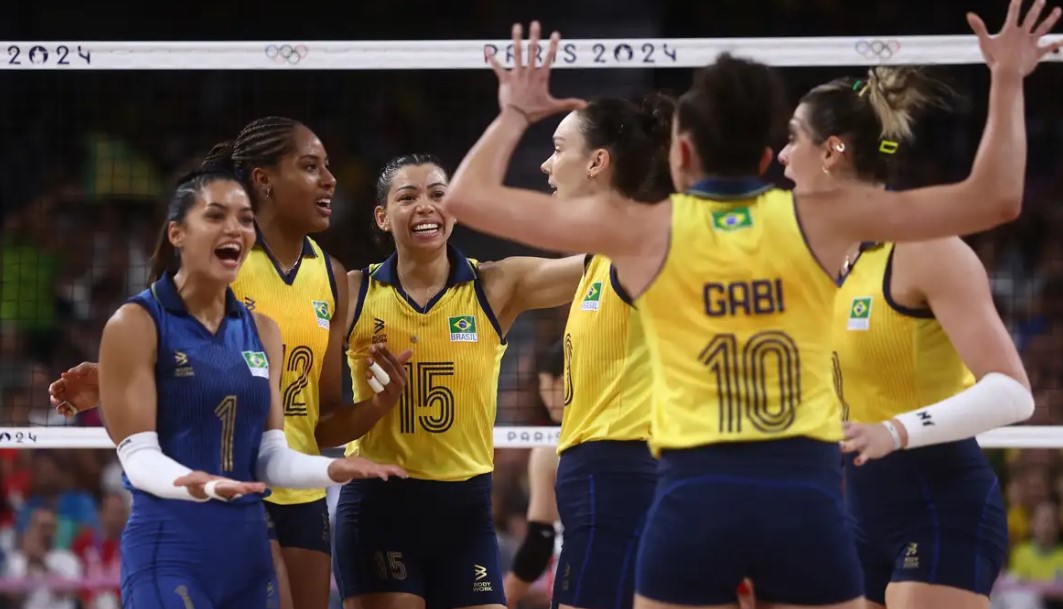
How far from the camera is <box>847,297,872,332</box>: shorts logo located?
440cm

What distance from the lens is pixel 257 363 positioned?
4391 millimetres

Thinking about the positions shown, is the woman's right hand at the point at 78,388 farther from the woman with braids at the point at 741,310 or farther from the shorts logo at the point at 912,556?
the shorts logo at the point at 912,556

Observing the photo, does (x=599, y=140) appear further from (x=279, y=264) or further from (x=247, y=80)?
(x=247, y=80)

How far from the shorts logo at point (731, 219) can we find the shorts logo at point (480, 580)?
2.20 meters

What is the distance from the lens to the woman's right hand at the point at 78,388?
4.75 meters

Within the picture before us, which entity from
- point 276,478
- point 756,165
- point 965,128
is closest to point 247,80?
point 965,128

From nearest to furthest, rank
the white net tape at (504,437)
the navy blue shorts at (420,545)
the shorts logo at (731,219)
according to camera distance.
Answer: the shorts logo at (731,219)
the navy blue shorts at (420,545)
the white net tape at (504,437)

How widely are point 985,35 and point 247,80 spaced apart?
9.75 m

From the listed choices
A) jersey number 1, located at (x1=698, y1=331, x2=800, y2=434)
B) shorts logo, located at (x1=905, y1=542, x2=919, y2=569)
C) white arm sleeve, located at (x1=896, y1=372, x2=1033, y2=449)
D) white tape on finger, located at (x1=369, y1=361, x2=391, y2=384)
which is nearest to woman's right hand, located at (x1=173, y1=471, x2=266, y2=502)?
white tape on finger, located at (x1=369, y1=361, x2=391, y2=384)

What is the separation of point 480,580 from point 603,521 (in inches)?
24.5

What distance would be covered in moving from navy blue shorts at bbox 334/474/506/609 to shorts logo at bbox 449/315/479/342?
0.54 m

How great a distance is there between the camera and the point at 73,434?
639cm

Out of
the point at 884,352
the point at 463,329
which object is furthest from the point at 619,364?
the point at 884,352

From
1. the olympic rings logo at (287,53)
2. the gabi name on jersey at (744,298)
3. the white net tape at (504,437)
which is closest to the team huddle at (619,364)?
the gabi name on jersey at (744,298)
